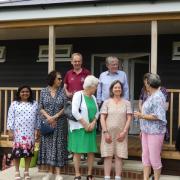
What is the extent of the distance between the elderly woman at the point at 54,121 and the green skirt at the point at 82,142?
0.25 meters

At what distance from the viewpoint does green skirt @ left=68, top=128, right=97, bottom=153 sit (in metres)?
5.94

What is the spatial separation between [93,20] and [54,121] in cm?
196

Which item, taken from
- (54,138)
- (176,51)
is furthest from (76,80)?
(176,51)

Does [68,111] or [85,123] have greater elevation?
[68,111]

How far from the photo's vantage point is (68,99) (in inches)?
248

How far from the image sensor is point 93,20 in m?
7.10

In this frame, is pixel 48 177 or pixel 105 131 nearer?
pixel 105 131

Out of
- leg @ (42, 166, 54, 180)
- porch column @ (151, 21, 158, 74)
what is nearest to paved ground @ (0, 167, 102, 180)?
leg @ (42, 166, 54, 180)

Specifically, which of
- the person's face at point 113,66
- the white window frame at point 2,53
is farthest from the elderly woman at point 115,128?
the white window frame at point 2,53

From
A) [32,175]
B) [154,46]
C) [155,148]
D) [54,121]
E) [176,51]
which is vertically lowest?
[32,175]

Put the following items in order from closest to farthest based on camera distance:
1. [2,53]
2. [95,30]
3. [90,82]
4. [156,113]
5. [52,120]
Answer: [156,113], [90,82], [52,120], [95,30], [2,53]

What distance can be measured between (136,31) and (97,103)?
2.92m

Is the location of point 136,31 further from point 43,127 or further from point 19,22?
point 43,127

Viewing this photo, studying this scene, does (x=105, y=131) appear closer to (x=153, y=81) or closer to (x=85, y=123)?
(x=85, y=123)
